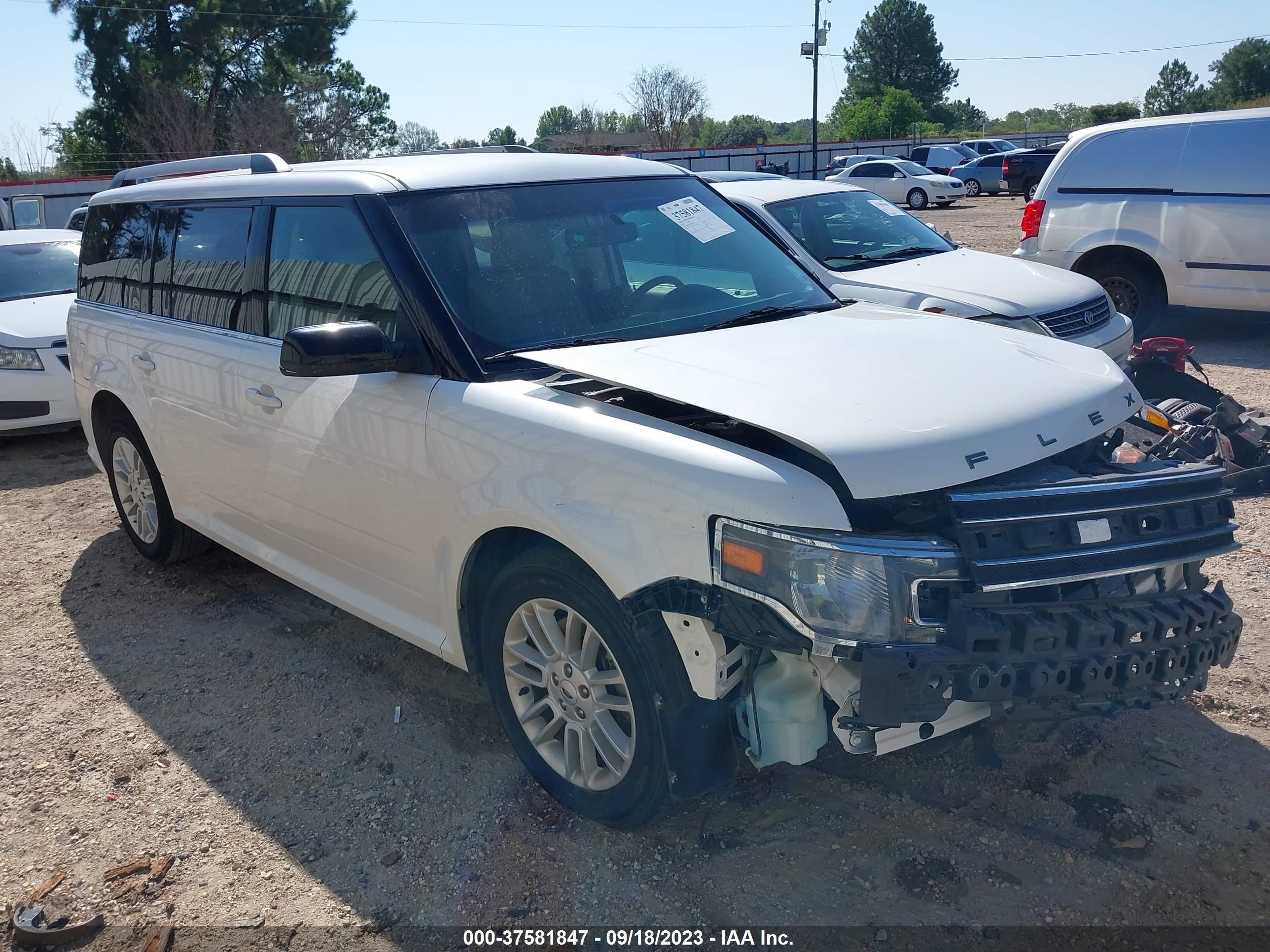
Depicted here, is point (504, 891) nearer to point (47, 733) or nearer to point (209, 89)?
point (47, 733)

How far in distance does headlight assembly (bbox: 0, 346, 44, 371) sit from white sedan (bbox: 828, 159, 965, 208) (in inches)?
995

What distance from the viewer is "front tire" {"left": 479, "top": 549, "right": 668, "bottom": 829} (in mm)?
2852

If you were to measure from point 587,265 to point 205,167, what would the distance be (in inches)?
117

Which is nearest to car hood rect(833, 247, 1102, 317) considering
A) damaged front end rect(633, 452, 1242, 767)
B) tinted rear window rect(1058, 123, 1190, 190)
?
tinted rear window rect(1058, 123, 1190, 190)

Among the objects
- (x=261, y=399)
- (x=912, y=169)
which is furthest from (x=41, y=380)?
(x=912, y=169)

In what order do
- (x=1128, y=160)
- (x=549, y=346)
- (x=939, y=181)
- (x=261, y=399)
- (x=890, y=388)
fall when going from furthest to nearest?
(x=939, y=181), (x=1128, y=160), (x=261, y=399), (x=549, y=346), (x=890, y=388)

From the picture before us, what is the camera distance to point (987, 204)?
1251 inches

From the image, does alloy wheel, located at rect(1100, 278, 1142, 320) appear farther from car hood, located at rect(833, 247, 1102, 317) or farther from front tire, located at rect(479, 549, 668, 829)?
front tire, located at rect(479, 549, 668, 829)

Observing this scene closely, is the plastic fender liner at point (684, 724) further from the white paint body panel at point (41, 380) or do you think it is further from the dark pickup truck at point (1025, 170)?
the dark pickup truck at point (1025, 170)

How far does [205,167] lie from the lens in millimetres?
5625

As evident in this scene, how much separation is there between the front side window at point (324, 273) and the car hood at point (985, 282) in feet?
14.1

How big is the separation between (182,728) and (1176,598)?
3.45m

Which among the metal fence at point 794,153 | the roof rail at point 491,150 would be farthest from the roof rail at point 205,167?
the metal fence at point 794,153

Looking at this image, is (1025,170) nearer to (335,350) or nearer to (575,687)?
(335,350)
